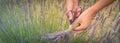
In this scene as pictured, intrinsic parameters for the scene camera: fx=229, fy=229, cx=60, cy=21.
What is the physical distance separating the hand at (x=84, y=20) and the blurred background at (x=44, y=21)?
0.10ft

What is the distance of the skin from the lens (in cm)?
173

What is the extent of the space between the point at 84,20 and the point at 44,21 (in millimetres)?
320

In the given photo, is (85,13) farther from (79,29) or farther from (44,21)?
(44,21)

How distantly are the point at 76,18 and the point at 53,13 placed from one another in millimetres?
186

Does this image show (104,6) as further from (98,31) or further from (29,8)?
(29,8)

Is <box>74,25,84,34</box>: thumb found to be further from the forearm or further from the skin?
the forearm

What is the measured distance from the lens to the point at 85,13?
1.77 metres

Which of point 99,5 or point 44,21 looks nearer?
point 99,5

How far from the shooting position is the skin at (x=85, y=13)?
173cm

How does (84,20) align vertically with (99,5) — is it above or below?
below

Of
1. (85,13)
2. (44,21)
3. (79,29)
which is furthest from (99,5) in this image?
(44,21)

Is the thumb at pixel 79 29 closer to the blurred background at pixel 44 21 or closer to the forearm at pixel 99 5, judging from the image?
the blurred background at pixel 44 21

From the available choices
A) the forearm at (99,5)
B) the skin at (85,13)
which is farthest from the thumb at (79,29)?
the forearm at (99,5)

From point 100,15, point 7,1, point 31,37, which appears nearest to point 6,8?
point 7,1
